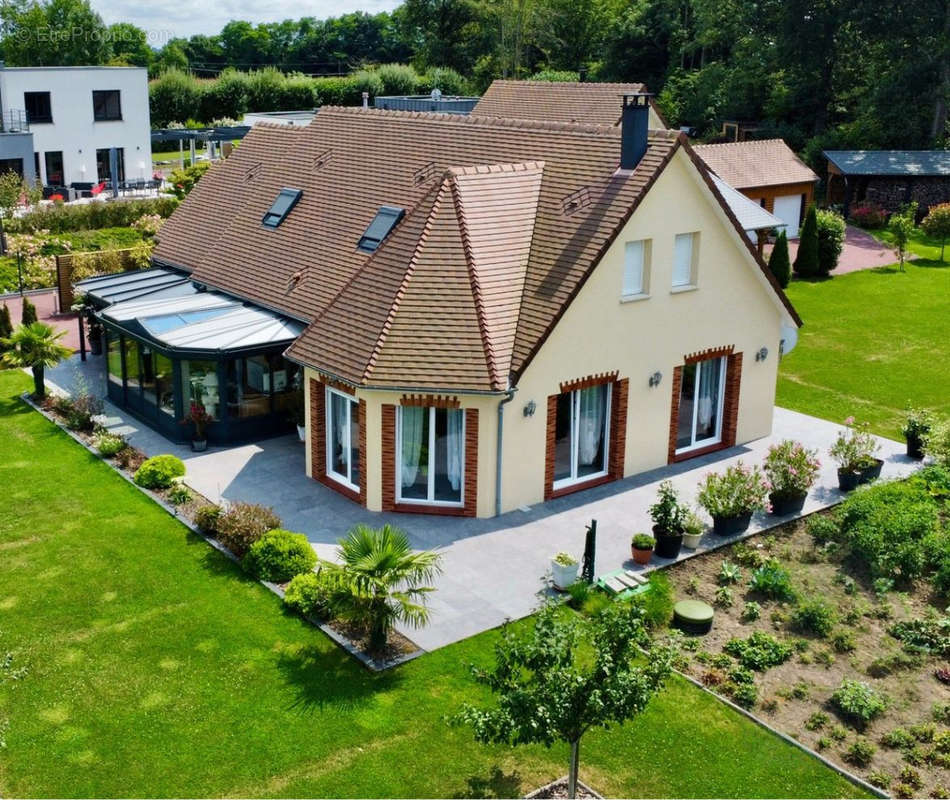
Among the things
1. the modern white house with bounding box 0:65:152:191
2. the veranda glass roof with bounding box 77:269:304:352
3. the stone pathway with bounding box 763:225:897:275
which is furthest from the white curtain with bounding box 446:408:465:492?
the modern white house with bounding box 0:65:152:191

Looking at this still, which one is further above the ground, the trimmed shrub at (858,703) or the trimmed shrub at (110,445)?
the trimmed shrub at (110,445)

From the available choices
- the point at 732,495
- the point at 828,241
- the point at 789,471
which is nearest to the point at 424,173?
the point at 732,495

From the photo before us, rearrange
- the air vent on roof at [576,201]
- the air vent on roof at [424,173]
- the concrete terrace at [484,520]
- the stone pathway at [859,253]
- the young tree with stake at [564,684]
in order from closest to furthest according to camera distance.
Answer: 1. the young tree with stake at [564,684]
2. the concrete terrace at [484,520]
3. the air vent on roof at [576,201]
4. the air vent on roof at [424,173]
5. the stone pathway at [859,253]

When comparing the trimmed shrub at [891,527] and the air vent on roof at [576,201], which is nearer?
the trimmed shrub at [891,527]

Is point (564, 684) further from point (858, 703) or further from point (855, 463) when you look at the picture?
point (855, 463)

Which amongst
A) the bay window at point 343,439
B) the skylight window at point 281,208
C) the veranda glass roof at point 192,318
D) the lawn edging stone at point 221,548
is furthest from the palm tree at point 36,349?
the bay window at point 343,439

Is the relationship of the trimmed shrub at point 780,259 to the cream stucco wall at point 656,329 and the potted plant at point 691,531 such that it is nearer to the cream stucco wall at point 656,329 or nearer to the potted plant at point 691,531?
the cream stucco wall at point 656,329

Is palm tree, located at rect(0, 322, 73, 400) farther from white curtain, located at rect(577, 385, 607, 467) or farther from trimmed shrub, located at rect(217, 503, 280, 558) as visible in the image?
white curtain, located at rect(577, 385, 607, 467)
